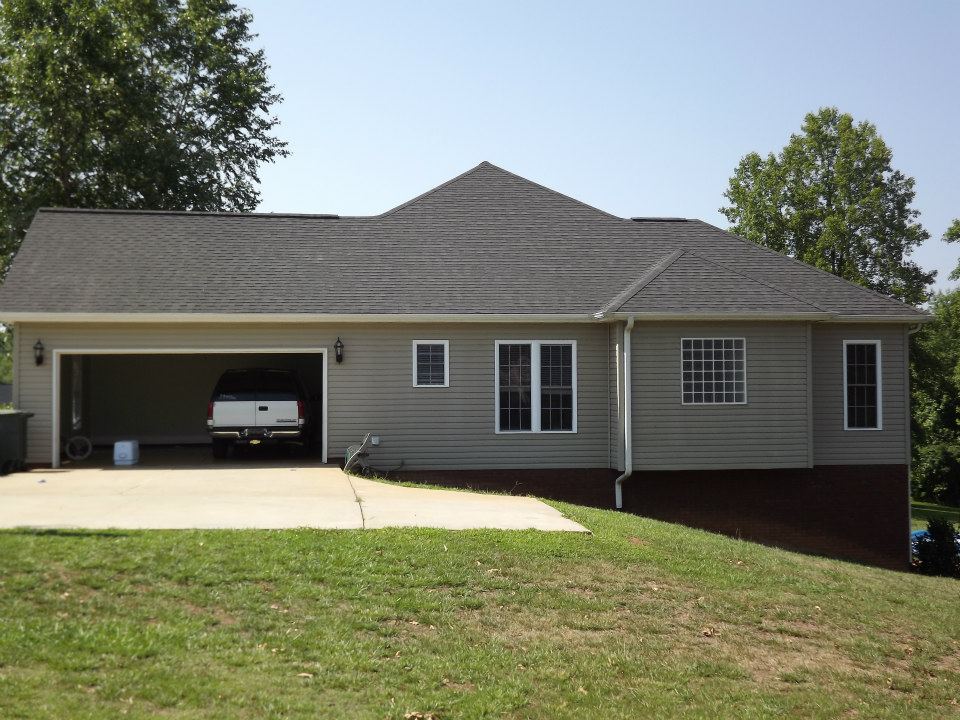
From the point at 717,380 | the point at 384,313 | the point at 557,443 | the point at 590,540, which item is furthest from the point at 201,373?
the point at 590,540

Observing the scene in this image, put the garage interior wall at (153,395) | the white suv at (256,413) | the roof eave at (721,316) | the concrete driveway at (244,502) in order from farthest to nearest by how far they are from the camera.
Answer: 1. the garage interior wall at (153,395)
2. the white suv at (256,413)
3. the roof eave at (721,316)
4. the concrete driveway at (244,502)

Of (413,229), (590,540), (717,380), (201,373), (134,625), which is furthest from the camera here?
(201,373)

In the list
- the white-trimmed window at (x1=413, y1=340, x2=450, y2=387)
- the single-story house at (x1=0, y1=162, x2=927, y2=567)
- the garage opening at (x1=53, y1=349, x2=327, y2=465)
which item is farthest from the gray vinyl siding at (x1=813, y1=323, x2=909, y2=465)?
the garage opening at (x1=53, y1=349, x2=327, y2=465)

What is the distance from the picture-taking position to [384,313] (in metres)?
17.1

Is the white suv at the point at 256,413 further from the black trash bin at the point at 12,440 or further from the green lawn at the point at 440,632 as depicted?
the green lawn at the point at 440,632

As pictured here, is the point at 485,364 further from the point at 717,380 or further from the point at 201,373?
the point at 201,373

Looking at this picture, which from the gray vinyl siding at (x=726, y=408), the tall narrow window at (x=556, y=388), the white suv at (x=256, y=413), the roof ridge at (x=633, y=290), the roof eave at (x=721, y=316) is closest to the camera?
the roof eave at (x=721, y=316)

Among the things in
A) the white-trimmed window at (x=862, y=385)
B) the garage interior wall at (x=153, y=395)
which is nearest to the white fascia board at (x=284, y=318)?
the white-trimmed window at (x=862, y=385)

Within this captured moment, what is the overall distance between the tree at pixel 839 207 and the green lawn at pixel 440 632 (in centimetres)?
3389

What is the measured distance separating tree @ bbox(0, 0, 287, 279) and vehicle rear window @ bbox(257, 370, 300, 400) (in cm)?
1551

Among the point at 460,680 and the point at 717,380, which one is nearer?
the point at 460,680

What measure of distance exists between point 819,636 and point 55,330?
46.1 ft

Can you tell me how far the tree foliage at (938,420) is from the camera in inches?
1598

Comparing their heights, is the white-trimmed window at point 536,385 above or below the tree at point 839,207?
below
